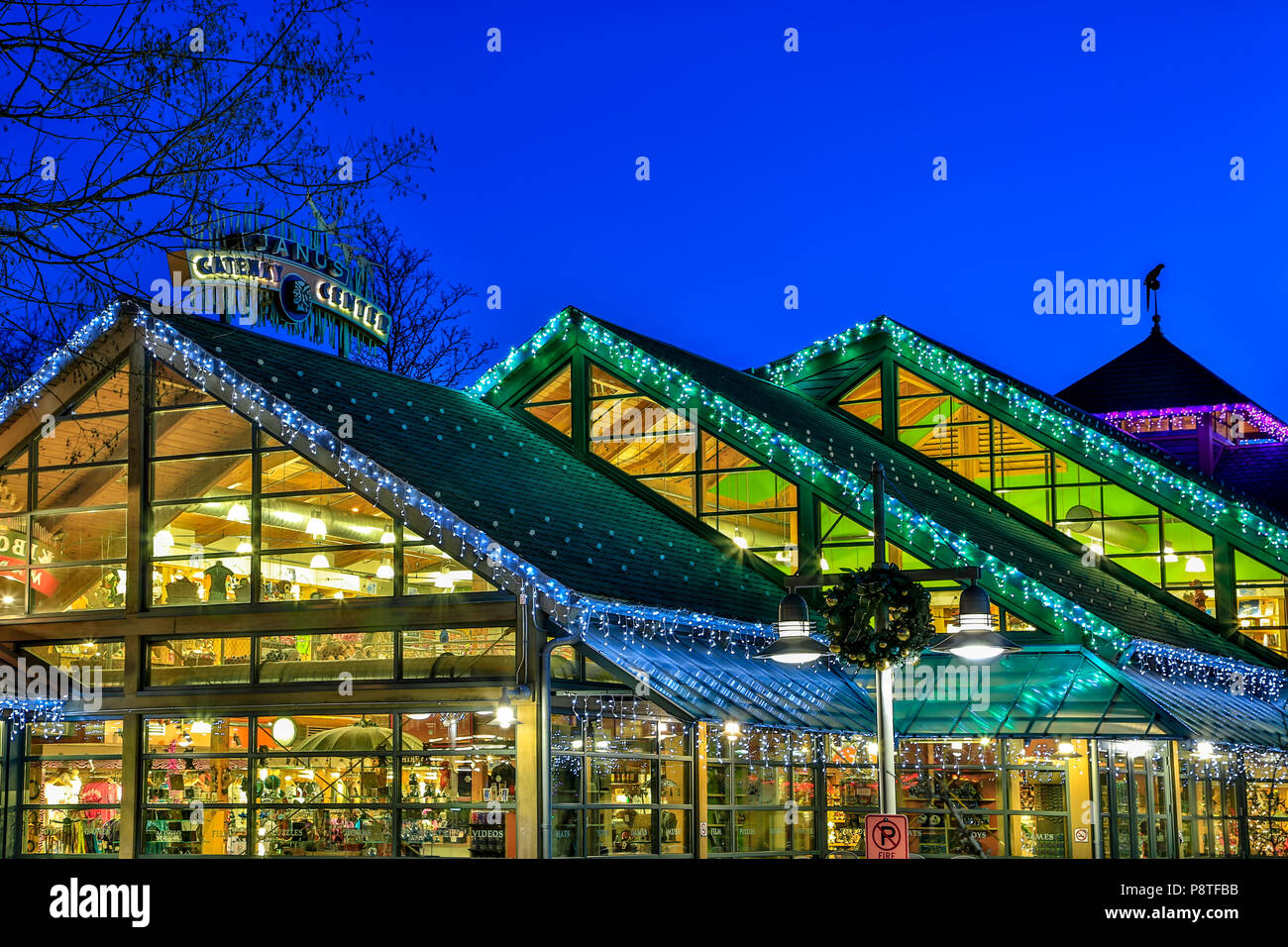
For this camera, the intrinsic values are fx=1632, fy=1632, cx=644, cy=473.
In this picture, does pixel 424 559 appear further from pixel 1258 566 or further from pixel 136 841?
pixel 1258 566

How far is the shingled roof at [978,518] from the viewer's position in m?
22.2

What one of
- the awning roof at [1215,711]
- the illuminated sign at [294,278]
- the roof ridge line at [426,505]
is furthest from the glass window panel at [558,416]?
the awning roof at [1215,711]

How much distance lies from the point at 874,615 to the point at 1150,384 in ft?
70.9

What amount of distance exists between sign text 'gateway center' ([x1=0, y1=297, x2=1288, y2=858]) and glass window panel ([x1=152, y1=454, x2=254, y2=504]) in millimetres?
40

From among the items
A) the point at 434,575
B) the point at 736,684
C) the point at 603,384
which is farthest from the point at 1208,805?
the point at 434,575

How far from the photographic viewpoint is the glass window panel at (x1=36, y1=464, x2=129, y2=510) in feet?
67.0

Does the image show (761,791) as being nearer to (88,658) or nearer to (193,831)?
(193,831)

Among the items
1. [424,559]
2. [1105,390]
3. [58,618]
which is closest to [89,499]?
[58,618]

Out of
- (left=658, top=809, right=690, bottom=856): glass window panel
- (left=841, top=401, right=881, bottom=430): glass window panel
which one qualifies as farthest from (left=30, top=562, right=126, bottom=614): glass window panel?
(left=841, top=401, right=881, bottom=430): glass window panel

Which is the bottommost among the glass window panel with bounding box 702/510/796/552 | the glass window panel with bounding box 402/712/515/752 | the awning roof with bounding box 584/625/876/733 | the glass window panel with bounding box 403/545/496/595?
the glass window panel with bounding box 402/712/515/752

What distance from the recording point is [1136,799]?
20312mm

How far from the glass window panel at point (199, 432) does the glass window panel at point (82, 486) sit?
0.68m

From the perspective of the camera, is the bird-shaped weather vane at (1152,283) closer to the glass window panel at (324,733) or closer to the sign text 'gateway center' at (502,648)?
the sign text 'gateway center' at (502,648)

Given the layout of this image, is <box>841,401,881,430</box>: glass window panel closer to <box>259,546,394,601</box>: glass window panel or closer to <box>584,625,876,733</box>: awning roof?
<box>584,625,876,733</box>: awning roof
